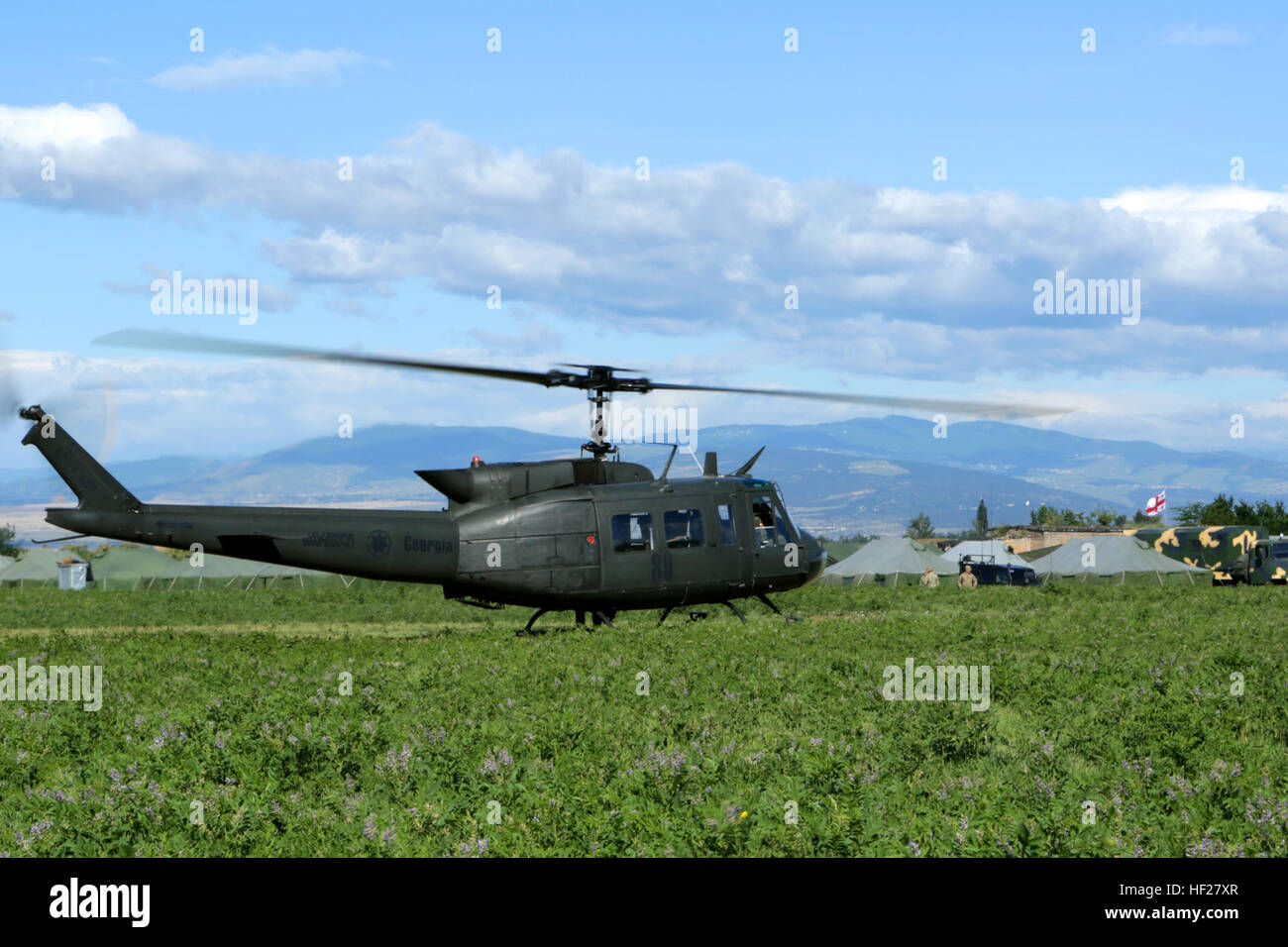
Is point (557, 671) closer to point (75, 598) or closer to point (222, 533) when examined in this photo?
point (222, 533)

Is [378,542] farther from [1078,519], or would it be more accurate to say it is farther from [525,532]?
[1078,519]

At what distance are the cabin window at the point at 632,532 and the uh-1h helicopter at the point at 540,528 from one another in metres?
0.02

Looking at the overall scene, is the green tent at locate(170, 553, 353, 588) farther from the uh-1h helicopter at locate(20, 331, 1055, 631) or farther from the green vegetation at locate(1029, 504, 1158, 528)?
the green vegetation at locate(1029, 504, 1158, 528)

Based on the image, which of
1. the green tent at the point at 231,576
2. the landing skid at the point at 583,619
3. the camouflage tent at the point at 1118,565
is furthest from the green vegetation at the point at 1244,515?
the landing skid at the point at 583,619

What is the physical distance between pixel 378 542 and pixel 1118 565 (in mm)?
40763

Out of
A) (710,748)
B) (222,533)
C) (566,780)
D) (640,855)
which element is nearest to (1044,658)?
(710,748)

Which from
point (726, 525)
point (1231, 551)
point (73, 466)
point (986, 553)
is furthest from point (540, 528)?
point (986, 553)

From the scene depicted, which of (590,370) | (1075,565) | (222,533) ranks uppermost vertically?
(590,370)

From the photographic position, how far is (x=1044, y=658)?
16.5 metres

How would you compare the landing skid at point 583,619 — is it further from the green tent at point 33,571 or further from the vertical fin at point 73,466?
the green tent at point 33,571
